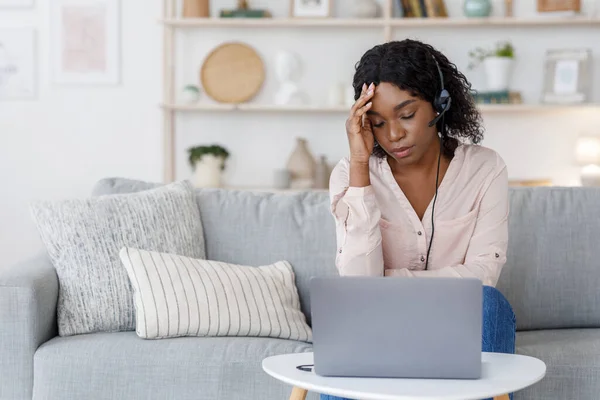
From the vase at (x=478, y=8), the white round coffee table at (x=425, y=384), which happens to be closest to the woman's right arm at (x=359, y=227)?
the white round coffee table at (x=425, y=384)

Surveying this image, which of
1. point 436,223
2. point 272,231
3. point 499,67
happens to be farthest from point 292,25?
point 436,223

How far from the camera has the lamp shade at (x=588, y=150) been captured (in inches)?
167

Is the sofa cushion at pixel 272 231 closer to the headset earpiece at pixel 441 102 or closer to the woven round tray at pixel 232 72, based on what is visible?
the headset earpiece at pixel 441 102

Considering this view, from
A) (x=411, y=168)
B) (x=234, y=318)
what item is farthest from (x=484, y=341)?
(x=234, y=318)

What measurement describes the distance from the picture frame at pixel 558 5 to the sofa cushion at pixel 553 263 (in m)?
2.06

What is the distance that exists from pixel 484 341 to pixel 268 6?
3202 millimetres

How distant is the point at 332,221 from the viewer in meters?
2.45

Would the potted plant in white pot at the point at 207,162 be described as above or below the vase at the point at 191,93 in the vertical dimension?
below

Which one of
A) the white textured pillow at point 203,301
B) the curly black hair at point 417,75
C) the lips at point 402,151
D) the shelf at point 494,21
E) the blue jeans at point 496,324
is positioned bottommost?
the white textured pillow at point 203,301

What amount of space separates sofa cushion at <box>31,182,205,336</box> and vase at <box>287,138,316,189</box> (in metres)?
1.98

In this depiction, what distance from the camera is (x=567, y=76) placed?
429 centimetres

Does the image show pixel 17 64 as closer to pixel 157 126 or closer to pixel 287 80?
pixel 157 126

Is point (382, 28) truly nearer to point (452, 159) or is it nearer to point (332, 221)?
point (332, 221)

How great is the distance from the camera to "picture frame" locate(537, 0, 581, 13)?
422cm
